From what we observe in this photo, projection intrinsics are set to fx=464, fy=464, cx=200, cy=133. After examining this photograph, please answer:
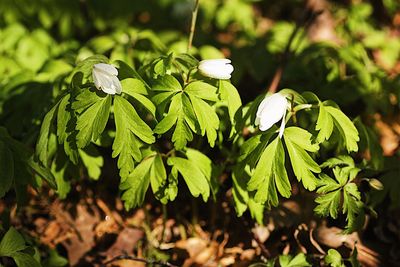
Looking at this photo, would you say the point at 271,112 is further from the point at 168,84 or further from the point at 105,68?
the point at 105,68

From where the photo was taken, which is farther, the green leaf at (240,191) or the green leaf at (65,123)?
the green leaf at (240,191)

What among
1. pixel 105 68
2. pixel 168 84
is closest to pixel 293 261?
pixel 168 84

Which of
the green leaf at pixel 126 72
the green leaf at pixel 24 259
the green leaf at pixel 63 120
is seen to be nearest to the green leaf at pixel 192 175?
the green leaf at pixel 126 72

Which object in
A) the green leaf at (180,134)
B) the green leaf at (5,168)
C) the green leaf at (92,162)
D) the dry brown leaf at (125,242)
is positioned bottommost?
the dry brown leaf at (125,242)

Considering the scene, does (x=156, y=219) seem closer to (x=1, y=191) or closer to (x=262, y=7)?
(x=1, y=191)

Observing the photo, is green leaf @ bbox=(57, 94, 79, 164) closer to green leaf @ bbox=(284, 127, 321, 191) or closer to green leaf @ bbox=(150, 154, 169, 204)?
green leaf @ bbox=(150, 154, 169, 204)

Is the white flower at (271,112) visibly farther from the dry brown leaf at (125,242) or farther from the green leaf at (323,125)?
the dry brown leaf at (125,242)

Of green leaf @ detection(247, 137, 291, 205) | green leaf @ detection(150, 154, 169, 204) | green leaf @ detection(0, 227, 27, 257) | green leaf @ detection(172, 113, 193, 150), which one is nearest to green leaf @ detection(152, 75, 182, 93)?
green leaf @ detection(172, 113, 193, 150)
